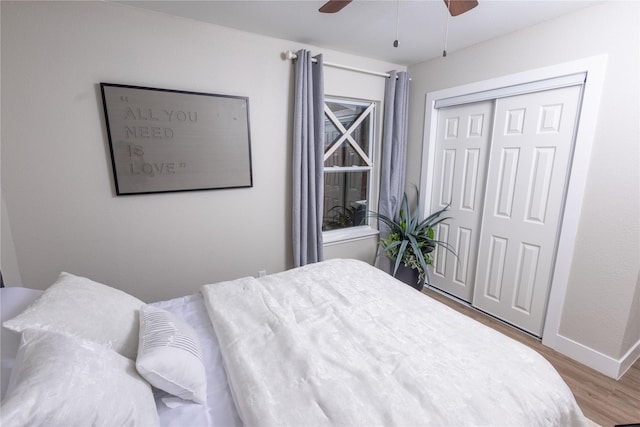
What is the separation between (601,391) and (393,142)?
2461 millimetres

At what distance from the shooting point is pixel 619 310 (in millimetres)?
1798

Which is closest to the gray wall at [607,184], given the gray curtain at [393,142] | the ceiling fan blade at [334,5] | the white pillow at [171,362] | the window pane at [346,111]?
the gray curtain at [393,142]

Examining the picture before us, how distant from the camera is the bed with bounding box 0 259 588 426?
73cm

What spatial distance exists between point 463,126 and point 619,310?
179cm

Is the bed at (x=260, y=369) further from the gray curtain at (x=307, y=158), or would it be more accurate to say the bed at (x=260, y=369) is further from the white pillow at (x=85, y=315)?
the gray curtain at (x=307, y=158)

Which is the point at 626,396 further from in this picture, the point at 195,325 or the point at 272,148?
the point at 272,148

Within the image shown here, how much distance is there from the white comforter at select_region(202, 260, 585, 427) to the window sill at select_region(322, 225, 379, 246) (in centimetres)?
137

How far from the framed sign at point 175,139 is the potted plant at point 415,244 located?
1562 mm

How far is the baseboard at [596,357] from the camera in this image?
1.84 meters

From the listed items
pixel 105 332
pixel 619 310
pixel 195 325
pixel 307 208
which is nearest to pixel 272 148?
pixel 307 208

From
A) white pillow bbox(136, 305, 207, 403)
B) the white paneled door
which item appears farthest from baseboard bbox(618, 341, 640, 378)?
white pillow bbox(136, 305, 207, 403)

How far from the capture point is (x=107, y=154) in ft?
6.10

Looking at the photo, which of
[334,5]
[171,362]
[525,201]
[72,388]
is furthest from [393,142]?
[72,388]

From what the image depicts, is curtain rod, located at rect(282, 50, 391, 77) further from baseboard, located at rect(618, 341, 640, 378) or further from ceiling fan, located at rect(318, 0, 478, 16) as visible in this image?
baseboard, located at rect(618, 341, 640, 378)
